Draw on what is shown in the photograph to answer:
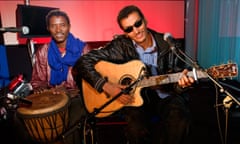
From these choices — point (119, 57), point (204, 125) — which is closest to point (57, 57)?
point (119, 57)

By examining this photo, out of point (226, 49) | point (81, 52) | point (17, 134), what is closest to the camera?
point (17, 134)

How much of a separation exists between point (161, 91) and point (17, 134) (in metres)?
1.63

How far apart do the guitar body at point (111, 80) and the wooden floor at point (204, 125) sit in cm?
29

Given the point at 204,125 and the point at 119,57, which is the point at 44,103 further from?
the point at 204,125

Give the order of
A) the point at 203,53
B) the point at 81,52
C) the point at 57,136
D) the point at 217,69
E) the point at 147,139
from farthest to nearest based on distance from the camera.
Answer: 1. the point at 203,53
2. the point at 81,52
3. the point at 57,136
4. the point at 147,139
5. the point at 217,69

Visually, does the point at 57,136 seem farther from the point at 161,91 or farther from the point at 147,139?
the point at 161,91

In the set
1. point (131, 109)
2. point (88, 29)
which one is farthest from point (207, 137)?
point (88, 29)

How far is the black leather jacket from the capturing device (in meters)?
2.34

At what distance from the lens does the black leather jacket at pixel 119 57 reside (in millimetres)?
2338

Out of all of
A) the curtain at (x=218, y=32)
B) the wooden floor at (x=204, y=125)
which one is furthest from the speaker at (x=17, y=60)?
the curtain at (x=218, y=32)

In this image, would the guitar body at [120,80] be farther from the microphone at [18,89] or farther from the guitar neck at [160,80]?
the microphone at [18,89]

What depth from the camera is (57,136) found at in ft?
7.67

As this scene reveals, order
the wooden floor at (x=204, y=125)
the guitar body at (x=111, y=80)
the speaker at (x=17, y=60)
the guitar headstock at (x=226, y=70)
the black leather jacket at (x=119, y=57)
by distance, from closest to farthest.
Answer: the guitar headstock at (x=226, y=70), the guitar body at (x=111, y=80), the black leather jacket at (x=119, y=57), the wooden floor at (x=204, y=125), the speaker at (x=17, y=60)

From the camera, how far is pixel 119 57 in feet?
8.16
